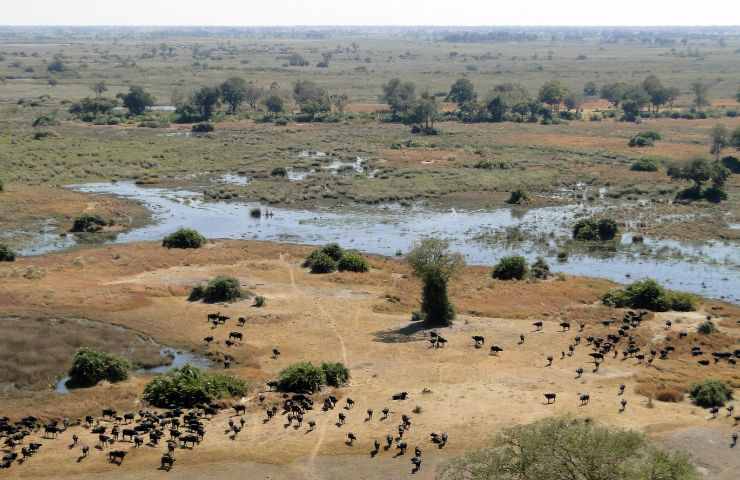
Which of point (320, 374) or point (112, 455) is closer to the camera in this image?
point (112, 455)

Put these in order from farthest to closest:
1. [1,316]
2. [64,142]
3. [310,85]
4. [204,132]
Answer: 1. [310,85]
2. [204,132]
3. [64,142]
4. [1,316]

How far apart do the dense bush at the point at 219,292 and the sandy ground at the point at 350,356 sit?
4.39 feet

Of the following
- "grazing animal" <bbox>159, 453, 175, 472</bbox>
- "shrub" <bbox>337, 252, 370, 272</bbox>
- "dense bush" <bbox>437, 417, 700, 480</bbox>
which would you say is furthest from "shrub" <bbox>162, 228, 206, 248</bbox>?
"dense bush" <bbox>437, 417, 700, 480</bbox>

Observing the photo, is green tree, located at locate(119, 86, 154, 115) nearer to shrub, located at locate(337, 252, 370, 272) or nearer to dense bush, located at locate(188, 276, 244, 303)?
shrub, located at locate(337, 252, 370, 272)

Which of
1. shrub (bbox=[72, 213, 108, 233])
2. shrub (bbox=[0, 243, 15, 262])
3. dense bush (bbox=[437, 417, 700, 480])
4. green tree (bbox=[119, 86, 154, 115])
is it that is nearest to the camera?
dense bush (bbox=[437, 417, 700, 480])

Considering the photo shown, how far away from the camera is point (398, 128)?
420ft

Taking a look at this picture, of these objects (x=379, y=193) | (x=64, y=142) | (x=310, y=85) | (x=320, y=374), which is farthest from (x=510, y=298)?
(x=310, y=85)

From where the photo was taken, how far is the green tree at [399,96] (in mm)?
138625

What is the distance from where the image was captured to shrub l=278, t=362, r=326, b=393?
124 ft

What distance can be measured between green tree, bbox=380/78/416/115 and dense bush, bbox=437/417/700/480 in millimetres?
116047

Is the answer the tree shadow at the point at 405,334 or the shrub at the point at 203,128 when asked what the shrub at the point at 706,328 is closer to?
the tree shadow at the point at 405,334

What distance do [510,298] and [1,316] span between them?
2870 centimetres

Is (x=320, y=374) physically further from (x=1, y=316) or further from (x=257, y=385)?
(x=1, y=316)

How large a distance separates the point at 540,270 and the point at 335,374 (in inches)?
895
